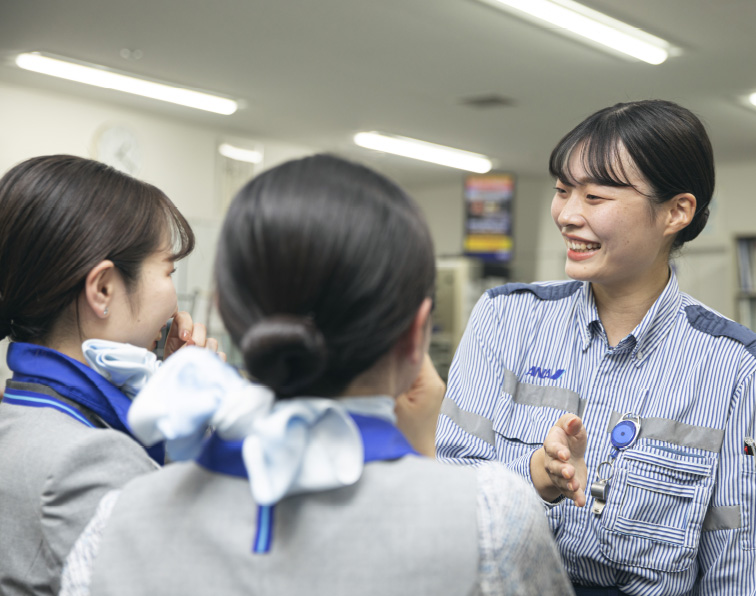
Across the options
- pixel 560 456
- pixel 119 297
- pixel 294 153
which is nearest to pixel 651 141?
pixel 560 456

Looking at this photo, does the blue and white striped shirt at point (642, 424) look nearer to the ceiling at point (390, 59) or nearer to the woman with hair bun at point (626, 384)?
the woman with hair bun at point (626, 384)

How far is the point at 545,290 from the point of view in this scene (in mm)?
1755

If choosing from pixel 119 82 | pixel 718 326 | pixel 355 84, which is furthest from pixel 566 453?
pixel 119 82

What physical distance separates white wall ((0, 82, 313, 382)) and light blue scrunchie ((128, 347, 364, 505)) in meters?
6.14

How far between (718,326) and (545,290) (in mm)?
369

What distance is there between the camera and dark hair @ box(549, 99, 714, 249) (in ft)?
5.07

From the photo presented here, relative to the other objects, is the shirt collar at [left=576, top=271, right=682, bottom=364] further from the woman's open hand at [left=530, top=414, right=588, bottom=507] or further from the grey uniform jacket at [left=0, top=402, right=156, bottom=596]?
the grey uniform jacket at [left=0, top=402, right=156, bottom=596]

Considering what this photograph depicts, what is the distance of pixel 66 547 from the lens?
1.00 metres

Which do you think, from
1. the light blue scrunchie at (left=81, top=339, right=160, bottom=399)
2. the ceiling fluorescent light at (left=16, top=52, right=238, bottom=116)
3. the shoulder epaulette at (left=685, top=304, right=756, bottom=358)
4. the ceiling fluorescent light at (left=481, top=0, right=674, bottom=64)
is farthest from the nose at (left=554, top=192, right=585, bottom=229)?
the ceiling fluorescent light at (left=16, top=52, right=238, bottom=116)

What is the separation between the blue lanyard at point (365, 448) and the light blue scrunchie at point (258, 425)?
0.02 metres

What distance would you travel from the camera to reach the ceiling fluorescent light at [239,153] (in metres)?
8.73

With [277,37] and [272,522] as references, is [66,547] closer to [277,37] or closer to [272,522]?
[272,522]

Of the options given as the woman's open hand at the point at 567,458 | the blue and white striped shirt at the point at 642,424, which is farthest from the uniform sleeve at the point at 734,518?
the woman's open hand at the point at 567,458

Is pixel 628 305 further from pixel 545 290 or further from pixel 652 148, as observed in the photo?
pixel 652 148
